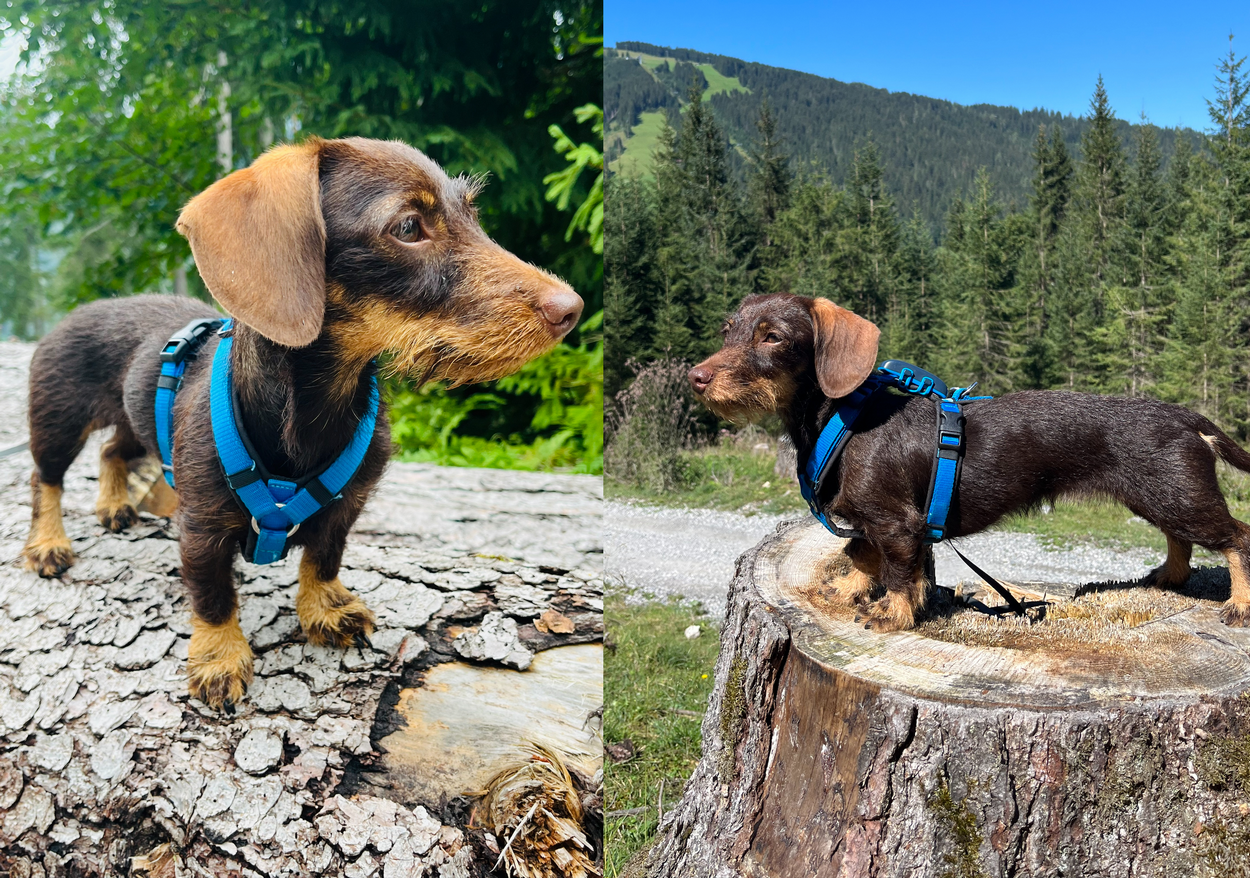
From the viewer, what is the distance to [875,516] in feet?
→ 7.11

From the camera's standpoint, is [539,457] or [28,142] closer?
[28,142]

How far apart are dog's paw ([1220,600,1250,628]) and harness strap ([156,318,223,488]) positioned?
9.45ft

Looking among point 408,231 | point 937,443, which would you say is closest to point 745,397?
point 937,443

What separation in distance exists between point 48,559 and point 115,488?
30cm

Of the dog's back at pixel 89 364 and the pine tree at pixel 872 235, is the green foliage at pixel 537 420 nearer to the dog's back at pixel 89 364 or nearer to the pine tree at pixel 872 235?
the dog's back at pixel 89 364

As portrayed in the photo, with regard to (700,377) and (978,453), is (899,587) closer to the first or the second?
(978,453)

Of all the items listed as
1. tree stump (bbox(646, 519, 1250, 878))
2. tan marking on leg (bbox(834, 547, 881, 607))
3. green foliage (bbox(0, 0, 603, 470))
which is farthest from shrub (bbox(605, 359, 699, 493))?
tree stump (bbox(646, 519, 1250, 878))

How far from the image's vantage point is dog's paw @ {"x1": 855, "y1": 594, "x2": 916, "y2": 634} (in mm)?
2125

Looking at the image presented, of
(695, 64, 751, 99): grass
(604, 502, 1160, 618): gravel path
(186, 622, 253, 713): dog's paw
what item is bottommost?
(604, 502, 1160, 618): gravel path

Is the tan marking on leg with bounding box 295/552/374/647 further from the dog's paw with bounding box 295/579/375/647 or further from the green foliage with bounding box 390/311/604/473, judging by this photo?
the green foliage with bounding box 390/311/604/473

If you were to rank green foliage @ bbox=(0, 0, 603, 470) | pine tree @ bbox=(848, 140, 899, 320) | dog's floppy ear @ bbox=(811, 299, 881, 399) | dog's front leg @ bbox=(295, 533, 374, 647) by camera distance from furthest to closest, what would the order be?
pine tree @ bbox=(848, 140, 899, 320)
green foliage @ bbox=(0, 0, 603, 470)
dog's front leg @ bbox=(295, 533, 374, 647)
dog's floppy ear @ bbox=(811, 299, 881, 399)

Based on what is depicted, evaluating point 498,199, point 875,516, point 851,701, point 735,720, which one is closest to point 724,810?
point 735,720

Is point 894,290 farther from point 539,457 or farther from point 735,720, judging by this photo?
point 735,720

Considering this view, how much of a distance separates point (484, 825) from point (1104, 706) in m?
1.60
